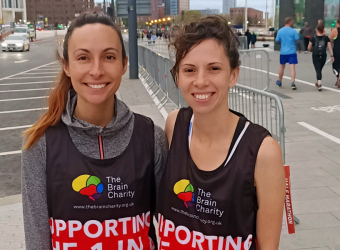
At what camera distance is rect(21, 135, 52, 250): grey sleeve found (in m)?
1.78

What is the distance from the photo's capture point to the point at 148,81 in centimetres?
1421

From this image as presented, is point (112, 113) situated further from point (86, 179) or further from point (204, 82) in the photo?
point (204, 82)

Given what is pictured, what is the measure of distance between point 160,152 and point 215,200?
1.18ft

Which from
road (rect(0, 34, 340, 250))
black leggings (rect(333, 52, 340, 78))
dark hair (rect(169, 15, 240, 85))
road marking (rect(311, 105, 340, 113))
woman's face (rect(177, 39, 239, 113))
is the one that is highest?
dark hair (rect(169, 15, 240, 85))

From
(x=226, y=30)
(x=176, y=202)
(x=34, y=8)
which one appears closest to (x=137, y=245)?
(x=176, y=202)

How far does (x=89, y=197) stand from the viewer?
1.79 metres

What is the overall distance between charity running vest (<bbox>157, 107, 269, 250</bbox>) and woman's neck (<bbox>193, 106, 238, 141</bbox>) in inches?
1.6

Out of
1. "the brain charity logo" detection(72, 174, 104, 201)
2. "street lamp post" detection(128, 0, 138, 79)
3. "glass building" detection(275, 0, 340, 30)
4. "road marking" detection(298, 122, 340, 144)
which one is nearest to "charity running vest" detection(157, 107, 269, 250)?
"the brain charity logo" detection(72, 174, 104, 201)

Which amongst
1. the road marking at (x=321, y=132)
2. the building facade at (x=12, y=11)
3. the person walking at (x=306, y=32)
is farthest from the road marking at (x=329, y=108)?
the building facade at (x=12, y=11)

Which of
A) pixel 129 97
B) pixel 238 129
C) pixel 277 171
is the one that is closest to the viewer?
pixel 277 171

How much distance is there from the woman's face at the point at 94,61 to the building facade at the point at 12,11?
134388 mm

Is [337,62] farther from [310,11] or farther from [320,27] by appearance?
[310,11]

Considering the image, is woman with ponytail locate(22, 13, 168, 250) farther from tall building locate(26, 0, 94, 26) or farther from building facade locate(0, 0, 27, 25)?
tall building locate(26, 0, 94, 26)

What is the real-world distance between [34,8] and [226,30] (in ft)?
560
